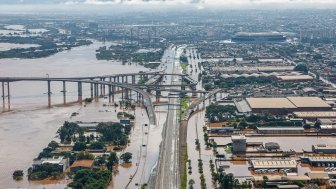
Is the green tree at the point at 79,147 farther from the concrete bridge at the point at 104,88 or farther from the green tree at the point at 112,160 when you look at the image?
the concrete bridge at the point at 104,88

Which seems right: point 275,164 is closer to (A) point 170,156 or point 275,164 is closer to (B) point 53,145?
(A) point 170,156

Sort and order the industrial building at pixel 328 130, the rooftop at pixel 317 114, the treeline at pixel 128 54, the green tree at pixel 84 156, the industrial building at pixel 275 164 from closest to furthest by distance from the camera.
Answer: the industrial building at pixel 275 164
the green tree at pixel 84 156
the industrial building at pixel 328 130
the rooftop at pixel 317 114
the treeline at pixel 128 54

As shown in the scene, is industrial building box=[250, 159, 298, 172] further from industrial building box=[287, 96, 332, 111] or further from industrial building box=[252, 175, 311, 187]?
industrial building box=[287, 96, 332, 111]

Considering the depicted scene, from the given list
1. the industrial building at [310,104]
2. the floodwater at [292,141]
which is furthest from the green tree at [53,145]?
the industrial building at [310,104]

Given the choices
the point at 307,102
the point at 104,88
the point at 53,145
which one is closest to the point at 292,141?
the point at 307,102

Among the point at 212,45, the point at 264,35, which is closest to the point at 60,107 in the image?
the point at 212,45

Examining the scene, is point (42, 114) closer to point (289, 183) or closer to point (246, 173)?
point (246, 173)

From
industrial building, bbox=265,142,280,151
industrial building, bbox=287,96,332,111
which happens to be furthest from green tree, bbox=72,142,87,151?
industrial building, bbox=287,96,332,111
